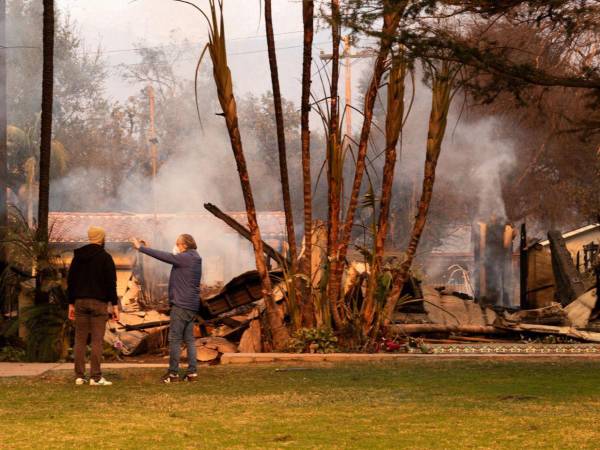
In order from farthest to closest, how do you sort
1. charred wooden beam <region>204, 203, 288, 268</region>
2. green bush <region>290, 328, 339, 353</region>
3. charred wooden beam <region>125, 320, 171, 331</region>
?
charred wooden beam <region>125, 320, 171, 331</region> < charred wooden beam <region>204, 203, 288, 268</region> < green bush <region>290, 328, 339, 353</region>

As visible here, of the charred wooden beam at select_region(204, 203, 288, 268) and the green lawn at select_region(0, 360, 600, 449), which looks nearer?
the green lawn at select_region(0, 360, 600, 449)

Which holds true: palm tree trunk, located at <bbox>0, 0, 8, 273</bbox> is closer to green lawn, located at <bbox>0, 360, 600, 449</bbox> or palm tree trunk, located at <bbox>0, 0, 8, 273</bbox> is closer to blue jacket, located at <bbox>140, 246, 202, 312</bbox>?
green lawn, located at <bbox>0, 360, 600, 449</bbox>

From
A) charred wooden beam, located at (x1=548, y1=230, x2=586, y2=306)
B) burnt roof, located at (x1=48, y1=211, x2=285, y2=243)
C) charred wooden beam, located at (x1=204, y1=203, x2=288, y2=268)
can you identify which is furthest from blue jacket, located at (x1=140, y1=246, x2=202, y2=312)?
burnt roof, located at (x1=48, y1=211, x2=285, y2=243)

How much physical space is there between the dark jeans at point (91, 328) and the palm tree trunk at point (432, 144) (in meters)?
5.18

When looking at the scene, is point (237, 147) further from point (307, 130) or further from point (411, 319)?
point (411, 319)

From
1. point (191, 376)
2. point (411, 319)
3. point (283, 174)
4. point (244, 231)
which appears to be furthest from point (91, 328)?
point (411, 319)

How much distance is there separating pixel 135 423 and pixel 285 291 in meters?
8.55

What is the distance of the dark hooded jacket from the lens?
43.2 feet

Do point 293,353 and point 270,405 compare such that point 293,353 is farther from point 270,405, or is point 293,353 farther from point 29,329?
point 270,405

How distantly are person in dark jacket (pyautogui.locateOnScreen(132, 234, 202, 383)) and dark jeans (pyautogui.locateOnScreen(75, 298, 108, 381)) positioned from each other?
0.71 metres

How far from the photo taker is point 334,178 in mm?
16750

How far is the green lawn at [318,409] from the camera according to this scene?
29.1ft

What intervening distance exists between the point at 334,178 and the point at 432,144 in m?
1.44

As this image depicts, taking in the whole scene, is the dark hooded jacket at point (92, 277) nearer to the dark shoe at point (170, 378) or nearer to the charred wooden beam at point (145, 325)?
the dark shoe at point (170, 378)
